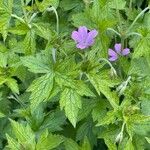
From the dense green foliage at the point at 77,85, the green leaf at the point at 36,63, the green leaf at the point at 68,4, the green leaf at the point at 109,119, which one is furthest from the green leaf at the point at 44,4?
the green leaf at the point at 109,119

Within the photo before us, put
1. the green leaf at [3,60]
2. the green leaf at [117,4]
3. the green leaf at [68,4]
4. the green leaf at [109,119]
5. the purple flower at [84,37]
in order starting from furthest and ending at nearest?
the green leaf at [68,4]
the green leaf at [117,4]
the green leaf at [3,60]
the purple flower at [84,37]
the green leaf at [109,119]

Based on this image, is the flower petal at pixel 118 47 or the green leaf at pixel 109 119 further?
the flower petal at pixel 118 47

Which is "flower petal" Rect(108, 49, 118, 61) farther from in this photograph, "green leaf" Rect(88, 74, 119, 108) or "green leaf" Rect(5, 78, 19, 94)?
"green leaf" Rect(5, 78, 19, 94)

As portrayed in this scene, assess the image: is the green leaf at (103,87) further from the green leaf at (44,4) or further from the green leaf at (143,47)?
the green leaf at (44,4)

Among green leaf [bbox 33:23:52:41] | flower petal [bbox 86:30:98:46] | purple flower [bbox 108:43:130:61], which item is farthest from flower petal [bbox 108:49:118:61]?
green leaf [bbox 33:23:52:41]

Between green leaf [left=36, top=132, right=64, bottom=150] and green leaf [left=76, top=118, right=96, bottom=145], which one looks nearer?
green leaf [left=36, top=132, right=64, bottom=150]

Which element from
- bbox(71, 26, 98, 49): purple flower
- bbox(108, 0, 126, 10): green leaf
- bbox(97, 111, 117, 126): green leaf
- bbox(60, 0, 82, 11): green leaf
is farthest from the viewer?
bbox(60, 0, 82, 11): green leaf

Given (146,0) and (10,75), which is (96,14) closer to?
(10,75)

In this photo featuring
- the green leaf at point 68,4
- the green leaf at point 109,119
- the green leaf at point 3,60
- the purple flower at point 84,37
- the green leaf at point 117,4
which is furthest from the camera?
the green leaf at point 68,4
